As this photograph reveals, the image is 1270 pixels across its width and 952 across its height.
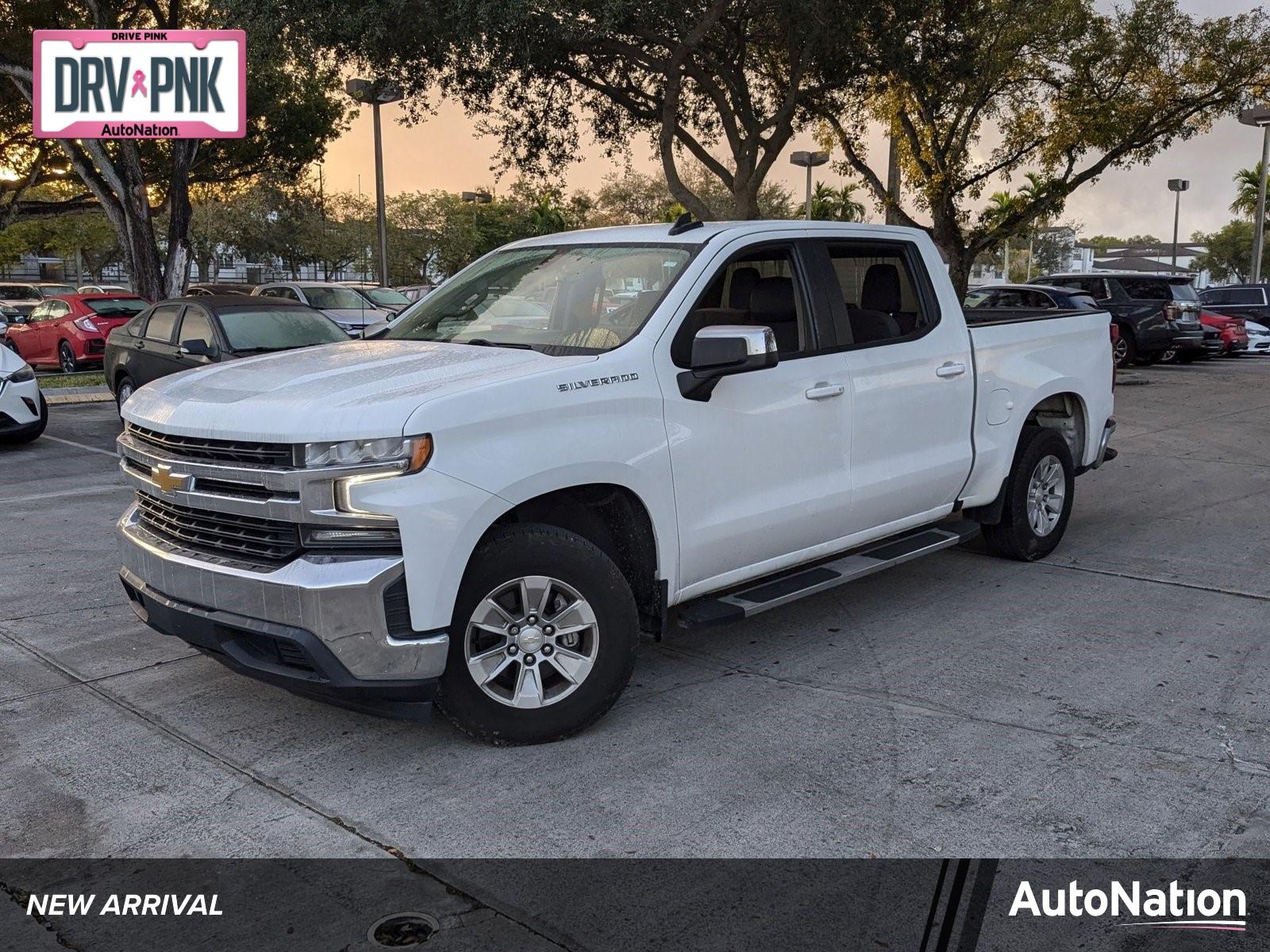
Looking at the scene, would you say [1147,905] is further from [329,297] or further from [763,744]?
[329,297]

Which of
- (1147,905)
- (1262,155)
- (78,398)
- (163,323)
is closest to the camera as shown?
(1147,905)

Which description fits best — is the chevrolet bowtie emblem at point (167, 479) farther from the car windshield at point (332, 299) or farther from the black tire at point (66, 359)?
the car windshield at point (332, 299)

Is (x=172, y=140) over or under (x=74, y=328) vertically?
over

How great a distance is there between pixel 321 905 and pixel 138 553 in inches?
74.2

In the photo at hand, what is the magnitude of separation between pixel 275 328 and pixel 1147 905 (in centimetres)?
1099

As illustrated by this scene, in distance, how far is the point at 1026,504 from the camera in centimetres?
695

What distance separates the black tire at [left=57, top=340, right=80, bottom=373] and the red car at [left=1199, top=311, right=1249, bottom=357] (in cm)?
2208

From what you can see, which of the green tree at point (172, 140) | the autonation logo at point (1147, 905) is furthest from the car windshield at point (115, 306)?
the autonation logo at point (1147, 905)

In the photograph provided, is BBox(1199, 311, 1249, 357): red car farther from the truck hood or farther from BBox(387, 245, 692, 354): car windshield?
the truck hood

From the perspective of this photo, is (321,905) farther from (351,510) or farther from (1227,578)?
(1227,578)

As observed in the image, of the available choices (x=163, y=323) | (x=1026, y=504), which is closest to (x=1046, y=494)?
(x=1026, y=504)

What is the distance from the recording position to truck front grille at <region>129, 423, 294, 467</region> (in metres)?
4.04

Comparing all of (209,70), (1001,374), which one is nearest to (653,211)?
(209,70)

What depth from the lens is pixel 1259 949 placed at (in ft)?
10.2
